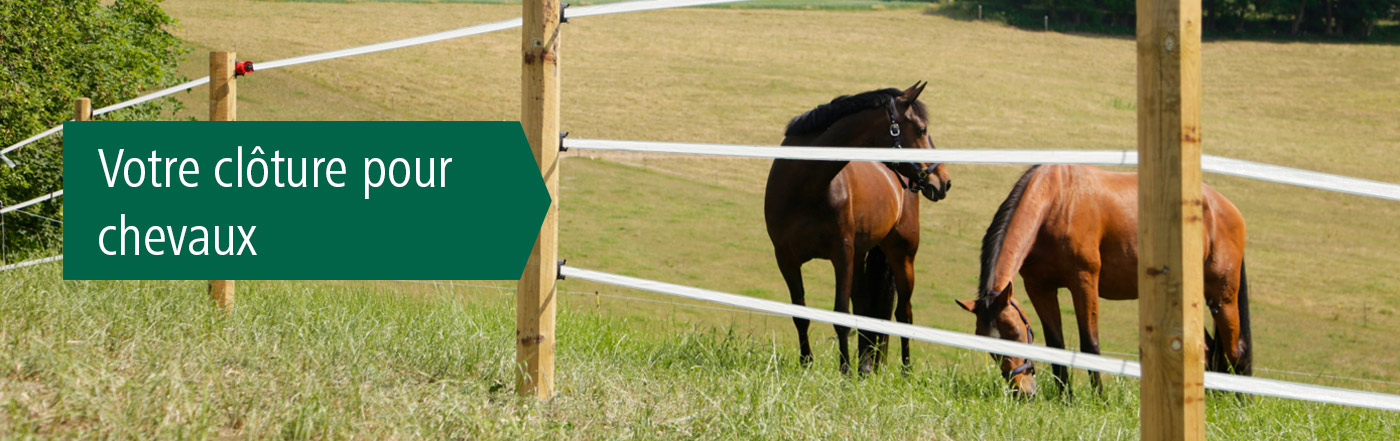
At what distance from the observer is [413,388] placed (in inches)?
131

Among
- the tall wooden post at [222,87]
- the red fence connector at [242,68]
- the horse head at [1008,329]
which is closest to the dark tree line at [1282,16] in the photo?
the horse head at [1008,329]

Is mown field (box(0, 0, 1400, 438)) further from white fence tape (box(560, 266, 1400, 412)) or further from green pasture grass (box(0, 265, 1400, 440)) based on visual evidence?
white fence tape (box(560, 266, 1400, 412))

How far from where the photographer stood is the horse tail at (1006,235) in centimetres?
496

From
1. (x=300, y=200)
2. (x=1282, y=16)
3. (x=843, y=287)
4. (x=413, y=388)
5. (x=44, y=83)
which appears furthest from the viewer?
(x=1282, y=16)

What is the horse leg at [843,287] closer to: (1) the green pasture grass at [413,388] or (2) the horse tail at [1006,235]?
(2) the horse tail at [1006,235]

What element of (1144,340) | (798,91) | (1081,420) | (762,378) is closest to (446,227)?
(762,378)

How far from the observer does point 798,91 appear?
135ft

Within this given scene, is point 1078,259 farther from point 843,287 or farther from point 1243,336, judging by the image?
point 1243,336

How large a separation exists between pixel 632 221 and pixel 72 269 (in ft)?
58.8

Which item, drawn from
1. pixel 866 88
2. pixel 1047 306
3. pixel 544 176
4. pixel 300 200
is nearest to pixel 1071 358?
pixel 544 176

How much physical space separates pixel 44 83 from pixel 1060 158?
29.3 feet

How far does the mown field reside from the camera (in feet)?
10.6

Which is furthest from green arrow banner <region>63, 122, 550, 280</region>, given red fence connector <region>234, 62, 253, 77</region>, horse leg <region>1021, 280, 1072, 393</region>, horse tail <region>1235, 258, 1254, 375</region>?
horse tail <region>1235, 258, 1254, 375</region>

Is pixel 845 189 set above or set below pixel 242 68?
below
